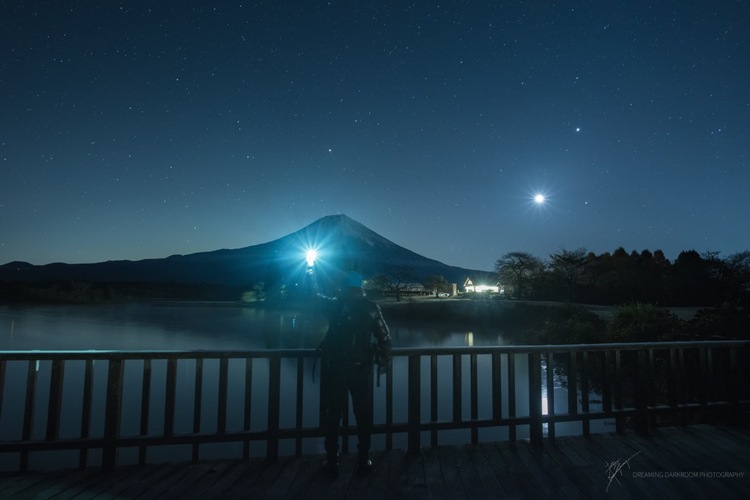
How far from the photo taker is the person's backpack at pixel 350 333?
11.6ft

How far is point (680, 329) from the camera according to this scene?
14008 mm

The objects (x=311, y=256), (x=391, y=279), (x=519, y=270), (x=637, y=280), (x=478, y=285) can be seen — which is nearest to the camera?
(x=311, y=256)

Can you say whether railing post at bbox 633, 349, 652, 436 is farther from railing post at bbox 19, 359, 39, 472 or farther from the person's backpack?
railing post at bbox 19, 359, 39, 472

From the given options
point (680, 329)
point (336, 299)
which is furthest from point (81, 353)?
point (680, 329)

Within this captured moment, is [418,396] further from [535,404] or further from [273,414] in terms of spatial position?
[273,414]

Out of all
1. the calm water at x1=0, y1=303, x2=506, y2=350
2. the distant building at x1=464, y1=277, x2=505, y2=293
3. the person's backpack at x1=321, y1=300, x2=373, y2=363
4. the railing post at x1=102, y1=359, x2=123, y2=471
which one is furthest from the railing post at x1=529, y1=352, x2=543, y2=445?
the distant building at x1=464, y1=277, x2=505, y2=293

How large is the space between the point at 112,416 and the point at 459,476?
10.2ft

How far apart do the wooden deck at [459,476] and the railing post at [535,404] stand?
0.15 m

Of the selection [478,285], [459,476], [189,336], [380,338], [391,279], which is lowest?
[189,336]

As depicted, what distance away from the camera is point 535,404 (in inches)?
172

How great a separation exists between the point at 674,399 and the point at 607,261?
5538 centimetres

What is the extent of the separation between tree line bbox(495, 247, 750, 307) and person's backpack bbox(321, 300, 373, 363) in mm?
41798
